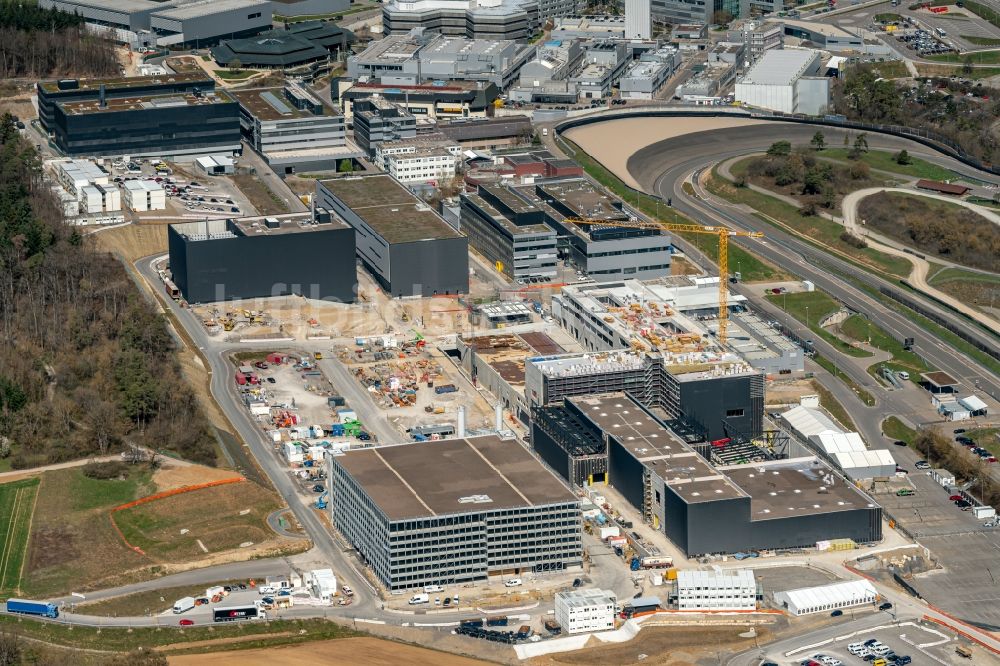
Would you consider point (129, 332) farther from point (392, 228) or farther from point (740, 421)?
point (740, 421)

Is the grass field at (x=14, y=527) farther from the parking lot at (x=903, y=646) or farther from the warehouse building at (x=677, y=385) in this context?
the parking lot at (x=903, y=646)

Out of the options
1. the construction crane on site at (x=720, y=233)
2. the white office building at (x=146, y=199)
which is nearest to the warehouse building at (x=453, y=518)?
the construction crane on site at (x=720, y=233)

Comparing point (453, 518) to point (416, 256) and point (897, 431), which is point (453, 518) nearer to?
point (897, 431)

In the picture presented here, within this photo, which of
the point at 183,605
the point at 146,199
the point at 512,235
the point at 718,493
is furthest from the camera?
the point at 146,199

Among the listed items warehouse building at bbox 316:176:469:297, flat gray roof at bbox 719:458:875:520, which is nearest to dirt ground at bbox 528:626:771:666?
flat gray roof at bbox 719:458:875:520

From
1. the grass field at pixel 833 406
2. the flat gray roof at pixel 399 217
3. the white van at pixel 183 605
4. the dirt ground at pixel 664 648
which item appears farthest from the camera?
the flat gray roof at pixel 399 217

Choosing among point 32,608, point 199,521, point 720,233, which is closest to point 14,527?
point 199,521
